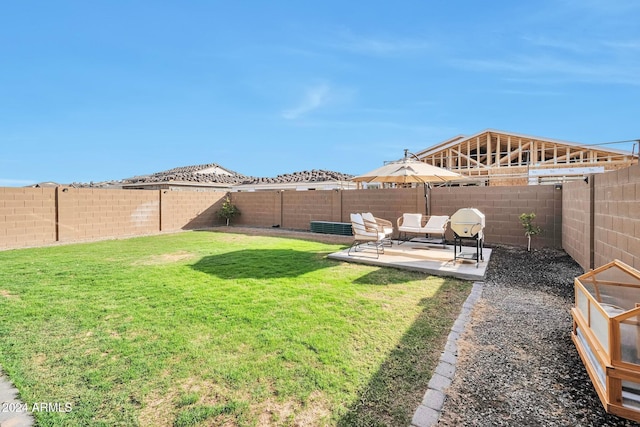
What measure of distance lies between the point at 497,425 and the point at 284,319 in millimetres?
2327

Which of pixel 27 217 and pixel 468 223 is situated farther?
pixel 27 217

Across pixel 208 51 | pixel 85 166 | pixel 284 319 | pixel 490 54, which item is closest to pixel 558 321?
pixel 284 319

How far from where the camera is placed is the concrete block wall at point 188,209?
14.5 meters

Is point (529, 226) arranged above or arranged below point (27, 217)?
below

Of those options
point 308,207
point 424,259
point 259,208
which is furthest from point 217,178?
point 424,259

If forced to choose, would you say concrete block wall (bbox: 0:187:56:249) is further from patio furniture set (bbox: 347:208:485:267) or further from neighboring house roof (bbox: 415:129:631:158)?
neighboring house roof (bbox: 415:129:631:158)

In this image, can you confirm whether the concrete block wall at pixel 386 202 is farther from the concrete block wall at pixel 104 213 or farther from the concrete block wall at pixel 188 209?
the concrete block wall at pixel 104 213

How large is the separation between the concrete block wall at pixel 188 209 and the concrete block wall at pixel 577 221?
14363 millimetres

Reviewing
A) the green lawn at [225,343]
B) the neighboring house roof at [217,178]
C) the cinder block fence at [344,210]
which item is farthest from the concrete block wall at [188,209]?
the green lawn at [225,343]

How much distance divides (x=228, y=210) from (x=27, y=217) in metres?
7.59

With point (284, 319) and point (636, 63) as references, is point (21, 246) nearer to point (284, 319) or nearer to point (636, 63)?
point (284, 319)

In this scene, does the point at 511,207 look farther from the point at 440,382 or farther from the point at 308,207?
the point at 440,382

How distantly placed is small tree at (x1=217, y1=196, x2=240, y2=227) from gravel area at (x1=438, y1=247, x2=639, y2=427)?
44.3ft

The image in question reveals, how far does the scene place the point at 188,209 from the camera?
15.3 m
